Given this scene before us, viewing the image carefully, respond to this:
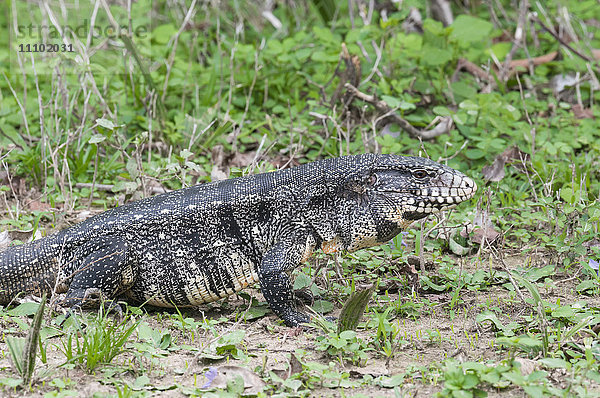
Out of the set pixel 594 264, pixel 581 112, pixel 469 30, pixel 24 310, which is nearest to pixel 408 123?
pixel 469 30

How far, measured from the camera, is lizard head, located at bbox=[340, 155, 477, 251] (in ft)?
17.8

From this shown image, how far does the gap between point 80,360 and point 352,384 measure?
1.55 m

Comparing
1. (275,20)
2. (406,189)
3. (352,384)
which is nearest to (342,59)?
(275,20)

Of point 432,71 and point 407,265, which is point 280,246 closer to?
point 407,265

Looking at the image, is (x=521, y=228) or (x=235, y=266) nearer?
(x=235, y=266)

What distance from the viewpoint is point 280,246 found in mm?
5473

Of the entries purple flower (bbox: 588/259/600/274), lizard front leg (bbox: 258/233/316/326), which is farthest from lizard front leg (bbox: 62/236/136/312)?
purple flower (bbox: 588/259/600/274)

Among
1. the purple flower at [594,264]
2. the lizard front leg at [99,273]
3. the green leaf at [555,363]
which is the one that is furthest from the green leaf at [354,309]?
the purple flower at [594,264]

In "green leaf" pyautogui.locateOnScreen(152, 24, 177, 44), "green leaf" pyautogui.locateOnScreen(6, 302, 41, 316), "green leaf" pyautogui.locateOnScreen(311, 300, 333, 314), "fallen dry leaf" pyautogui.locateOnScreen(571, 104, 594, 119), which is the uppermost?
"green leaf" pyautogui.locateOnScreen(152, 24, 177, 44)

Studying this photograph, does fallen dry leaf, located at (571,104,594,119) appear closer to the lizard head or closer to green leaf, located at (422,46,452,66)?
green leaf, located at (422,46,452,66)

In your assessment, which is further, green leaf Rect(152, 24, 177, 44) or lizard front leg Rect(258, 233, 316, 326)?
green leaf Rect(152, 24, 177, 44)

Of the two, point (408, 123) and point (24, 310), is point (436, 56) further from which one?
point (24, 310)

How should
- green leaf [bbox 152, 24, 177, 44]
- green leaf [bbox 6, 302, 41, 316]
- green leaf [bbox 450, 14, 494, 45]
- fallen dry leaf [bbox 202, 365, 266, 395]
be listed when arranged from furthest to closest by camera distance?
green leaf [bbox 152, 24, 177, 44] < green leaf [bbox 450, 14, 494, 45] < green leaf [bbox 6, 302, 41, 316] < fallen dry leaf [bbox 202, 365, 266, 395]

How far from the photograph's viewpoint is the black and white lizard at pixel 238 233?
5457mm
